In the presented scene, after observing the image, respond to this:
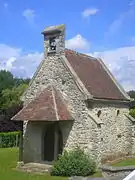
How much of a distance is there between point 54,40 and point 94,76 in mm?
4562

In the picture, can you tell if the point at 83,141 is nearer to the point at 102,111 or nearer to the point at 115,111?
the point at 102,111

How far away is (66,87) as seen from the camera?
24953mm

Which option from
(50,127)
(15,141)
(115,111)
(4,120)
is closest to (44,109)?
(50,127)

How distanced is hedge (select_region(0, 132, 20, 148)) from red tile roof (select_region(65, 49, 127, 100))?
15.6 m

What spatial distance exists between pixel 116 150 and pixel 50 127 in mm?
5892

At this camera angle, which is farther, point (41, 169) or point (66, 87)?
point (66, 87)

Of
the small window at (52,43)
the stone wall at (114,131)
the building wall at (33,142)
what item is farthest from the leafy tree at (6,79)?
the building wall at (33,142)

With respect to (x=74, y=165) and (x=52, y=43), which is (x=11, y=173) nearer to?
(x=74, y=165)

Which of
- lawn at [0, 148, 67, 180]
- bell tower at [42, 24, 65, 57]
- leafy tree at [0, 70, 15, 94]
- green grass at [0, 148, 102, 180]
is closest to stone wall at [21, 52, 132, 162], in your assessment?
bell tower at [42, 24, 65, 57]

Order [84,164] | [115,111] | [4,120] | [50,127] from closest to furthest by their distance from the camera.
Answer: [84,164] → [50,127] → [115,111] → [4,120]

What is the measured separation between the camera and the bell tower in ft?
84.0

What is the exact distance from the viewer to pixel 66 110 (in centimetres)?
2436

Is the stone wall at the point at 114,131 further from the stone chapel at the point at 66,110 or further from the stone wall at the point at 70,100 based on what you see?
the stone wall at the point at 70,100

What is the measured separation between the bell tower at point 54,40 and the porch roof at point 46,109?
116 inches
